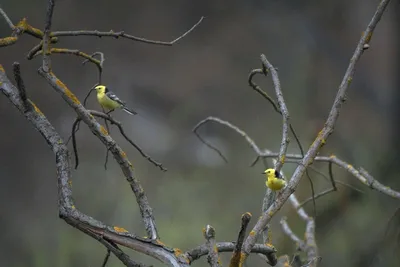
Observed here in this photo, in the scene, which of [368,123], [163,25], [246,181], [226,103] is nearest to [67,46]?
[163,25]

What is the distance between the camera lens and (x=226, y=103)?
234cm

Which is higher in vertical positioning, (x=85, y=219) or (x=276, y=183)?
(x=276, y=183)

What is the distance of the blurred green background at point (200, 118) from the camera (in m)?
2.09

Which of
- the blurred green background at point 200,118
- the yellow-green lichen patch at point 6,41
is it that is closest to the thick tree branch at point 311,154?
the yellow-green lichen patch at point 6,41

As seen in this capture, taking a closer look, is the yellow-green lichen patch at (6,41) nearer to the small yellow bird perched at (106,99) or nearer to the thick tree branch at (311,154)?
the small yellow bird perched at (106,99)

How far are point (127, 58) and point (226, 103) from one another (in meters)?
0.45

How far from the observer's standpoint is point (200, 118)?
2.30 metres

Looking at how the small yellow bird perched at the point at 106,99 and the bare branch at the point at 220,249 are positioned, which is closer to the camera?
the bare branch at the point at 220,249

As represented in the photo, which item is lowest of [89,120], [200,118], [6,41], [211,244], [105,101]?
[211,244]

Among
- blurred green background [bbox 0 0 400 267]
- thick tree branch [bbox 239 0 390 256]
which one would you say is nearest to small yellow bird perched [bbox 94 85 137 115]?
thick tree branch [bbox 239 0 390 256]

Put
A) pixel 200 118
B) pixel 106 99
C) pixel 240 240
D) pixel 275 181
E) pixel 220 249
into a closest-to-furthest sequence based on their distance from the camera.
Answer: pixel 240 240 → pixel 220 249 → pixel 275 181 → pixel 106 99 → pixel 200 118

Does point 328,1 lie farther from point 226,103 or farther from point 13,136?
point 13,136

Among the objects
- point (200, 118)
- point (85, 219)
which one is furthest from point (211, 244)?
point (200, 118)

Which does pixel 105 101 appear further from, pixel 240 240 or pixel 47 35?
pixel 240 240
